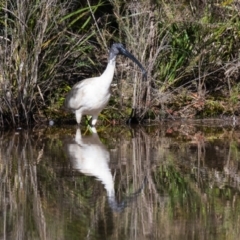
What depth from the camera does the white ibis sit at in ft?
36.5

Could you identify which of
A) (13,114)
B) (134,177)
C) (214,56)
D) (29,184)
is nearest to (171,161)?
(134,177)

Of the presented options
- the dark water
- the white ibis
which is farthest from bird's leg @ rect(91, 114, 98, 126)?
the dark water

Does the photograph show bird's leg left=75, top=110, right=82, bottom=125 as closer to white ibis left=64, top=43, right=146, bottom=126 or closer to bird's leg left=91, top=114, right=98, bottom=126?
white ibis left=64, top=43, right=146, bottom=126

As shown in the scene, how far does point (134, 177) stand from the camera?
806 centimetres

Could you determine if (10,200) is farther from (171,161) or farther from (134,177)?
(171,161)

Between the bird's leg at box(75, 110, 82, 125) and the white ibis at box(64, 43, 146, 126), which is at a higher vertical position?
the white ibis at box(64, 43, 146, 126)

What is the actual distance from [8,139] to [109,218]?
14.8 ft

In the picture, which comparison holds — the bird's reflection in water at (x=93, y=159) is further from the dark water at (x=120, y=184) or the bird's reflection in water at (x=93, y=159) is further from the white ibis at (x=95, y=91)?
the white ibis at (x=95, y=91)

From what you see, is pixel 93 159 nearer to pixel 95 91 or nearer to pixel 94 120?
pixel 95 91

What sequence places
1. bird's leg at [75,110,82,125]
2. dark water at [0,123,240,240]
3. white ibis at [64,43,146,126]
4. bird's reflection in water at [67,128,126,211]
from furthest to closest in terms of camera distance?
bird's leg at [75,110,82,125] < white ibis at [64,43,146,126] < bird's reflection in water at [67,128,126,211] < dark water at [0,123,240,240]

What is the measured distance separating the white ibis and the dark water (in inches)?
13.1

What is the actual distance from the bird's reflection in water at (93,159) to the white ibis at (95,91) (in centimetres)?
36

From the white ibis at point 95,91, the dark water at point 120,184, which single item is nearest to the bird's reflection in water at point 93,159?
the dark water at point 120,184

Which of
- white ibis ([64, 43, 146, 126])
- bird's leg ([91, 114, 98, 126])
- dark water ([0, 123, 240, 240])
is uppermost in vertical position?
white ibis ([64, 43, 146, 126])
